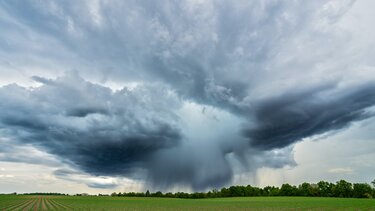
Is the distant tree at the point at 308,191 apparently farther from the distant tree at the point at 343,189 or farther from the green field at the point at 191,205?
the green field at the point at 191,205

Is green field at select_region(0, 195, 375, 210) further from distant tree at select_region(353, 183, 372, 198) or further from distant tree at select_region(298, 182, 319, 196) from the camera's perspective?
distant tree at select_region(298, 182, 319, 196)

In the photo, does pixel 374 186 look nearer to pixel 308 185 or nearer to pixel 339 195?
pixel 339 195

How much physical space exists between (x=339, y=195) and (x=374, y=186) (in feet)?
79.5

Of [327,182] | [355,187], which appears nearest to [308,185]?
[327,182]

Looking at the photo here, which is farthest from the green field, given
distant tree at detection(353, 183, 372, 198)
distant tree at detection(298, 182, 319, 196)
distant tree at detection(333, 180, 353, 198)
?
distant tree at detection(298, 182, 319, 196)

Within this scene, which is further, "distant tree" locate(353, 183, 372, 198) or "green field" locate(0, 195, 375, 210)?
"distant tree" locate(353, 183, 372, 198)

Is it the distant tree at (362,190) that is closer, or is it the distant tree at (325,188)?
the distant tree at (362,190)

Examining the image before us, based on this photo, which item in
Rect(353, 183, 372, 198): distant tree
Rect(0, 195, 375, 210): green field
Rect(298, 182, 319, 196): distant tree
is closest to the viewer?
Rect(0, 195, 375, 210): green field

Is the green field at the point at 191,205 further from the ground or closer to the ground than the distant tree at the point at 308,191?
closer to the ground

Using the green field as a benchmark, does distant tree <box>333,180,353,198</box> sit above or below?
above

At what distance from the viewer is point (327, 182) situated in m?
197

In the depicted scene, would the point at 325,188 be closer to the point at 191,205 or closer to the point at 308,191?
the point at 308,191

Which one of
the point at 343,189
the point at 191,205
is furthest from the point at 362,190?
the point at 191,205

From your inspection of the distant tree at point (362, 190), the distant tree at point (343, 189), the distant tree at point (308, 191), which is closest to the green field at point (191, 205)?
the distant tree at point (362, 190)
